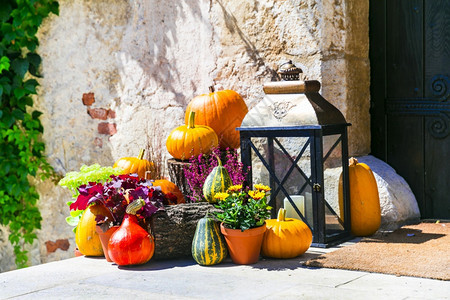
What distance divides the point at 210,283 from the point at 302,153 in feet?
3.36

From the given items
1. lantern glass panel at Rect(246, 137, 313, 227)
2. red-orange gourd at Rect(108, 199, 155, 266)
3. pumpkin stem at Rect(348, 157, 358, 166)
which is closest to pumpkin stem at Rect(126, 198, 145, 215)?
red-orange gourd at Rect(108, 199, 155, 266)

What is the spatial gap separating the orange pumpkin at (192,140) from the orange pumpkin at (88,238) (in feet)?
2.52

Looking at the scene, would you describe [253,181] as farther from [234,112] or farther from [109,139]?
[109,139]

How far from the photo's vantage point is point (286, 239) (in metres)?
3.52

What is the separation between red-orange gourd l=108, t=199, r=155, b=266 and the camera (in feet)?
11.4

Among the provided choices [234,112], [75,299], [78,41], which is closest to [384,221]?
[234,112]

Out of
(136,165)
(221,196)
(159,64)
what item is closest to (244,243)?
(221,196)

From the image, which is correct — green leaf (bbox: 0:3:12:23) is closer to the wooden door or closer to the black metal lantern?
the black metal lantern

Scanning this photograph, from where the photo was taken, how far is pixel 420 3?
4477mm

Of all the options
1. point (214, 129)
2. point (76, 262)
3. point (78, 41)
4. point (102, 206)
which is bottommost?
point (76, 262)

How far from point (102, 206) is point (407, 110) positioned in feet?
6.98

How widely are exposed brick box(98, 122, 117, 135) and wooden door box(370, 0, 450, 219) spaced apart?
2.04 meters

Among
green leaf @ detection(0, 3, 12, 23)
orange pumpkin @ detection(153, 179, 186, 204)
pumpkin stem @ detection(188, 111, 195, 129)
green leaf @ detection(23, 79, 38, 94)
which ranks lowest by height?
orange pumpkin @ detection(153, 179, 186, 204)

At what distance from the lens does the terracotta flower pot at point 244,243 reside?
3469 mm
